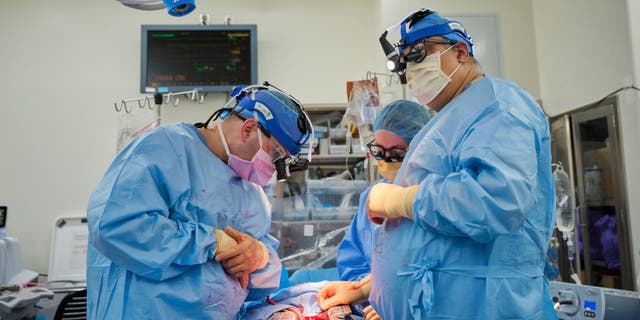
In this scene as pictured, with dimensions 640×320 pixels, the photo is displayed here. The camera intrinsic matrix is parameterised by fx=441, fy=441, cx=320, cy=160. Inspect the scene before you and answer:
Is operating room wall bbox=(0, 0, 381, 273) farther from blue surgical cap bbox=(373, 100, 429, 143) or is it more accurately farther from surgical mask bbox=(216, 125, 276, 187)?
surgical mask bbox=(216, 125, 276, 187)

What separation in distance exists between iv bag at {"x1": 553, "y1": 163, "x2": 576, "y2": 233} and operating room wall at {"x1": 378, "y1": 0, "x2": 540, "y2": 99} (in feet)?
2.78

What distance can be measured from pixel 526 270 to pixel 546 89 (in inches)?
122

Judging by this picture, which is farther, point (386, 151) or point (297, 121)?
point (386, 151)

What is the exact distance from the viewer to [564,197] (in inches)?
125

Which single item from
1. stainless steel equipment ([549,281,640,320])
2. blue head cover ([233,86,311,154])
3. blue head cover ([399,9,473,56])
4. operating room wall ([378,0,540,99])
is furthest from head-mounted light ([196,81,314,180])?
operating room wall ([378,0,540,99])

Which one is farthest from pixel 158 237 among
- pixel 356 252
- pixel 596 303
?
pixel 596 303

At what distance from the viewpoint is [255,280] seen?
148cm

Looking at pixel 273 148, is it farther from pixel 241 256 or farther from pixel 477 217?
pixel 477 217

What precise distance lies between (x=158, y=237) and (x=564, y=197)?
2.96 meters

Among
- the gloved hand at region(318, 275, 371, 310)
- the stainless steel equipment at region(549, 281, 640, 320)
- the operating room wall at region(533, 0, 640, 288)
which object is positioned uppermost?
the operating room wall at region(533, 0, 640, 288)

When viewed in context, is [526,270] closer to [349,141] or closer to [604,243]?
[349,141]

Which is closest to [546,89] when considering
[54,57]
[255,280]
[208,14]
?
[208,14]

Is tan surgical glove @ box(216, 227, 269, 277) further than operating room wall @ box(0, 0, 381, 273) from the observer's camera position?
No

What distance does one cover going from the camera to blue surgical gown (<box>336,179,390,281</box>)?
196 cm
